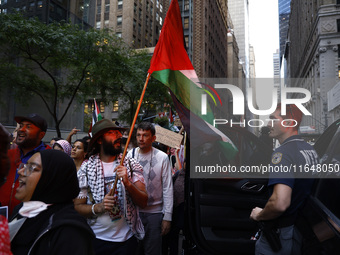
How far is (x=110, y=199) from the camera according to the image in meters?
2.63

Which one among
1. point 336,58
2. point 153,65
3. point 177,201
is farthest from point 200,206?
point 336,58

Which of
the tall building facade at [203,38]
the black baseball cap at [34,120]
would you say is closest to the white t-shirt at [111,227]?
the black baseball cap at [34,120]

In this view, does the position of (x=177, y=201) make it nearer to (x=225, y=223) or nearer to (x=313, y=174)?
(x=225, y=223)

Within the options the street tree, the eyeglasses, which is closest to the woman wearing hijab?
the eyeglasses

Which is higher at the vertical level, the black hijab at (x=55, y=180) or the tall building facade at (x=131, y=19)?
the tall building facade at (x=131, y=19)

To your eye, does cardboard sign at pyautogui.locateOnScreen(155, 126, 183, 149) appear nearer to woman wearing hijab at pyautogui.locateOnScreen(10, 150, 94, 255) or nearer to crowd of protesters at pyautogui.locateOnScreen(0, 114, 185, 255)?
crowd of protesters at pyautogui.locateOnScreen(0, 114, 185, 255)

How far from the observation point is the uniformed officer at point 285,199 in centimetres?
235

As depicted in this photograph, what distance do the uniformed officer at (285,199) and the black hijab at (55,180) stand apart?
1.57 metres

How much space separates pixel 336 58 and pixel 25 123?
1621 inches

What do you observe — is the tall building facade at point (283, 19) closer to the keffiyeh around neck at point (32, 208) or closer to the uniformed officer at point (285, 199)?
the uniformed officer at point (285, 199)

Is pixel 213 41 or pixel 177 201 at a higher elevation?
pixel 213 41

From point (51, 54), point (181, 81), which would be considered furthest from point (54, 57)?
point (181, 81)

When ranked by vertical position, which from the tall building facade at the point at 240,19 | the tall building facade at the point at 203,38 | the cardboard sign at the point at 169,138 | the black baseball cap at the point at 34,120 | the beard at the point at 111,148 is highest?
the tall building facade at the point at 240,19

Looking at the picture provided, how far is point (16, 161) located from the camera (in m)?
3.29
